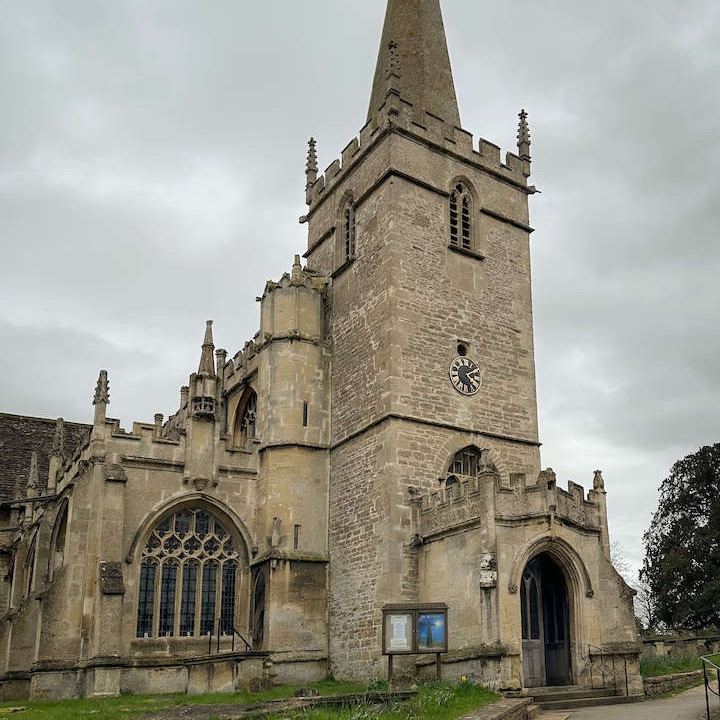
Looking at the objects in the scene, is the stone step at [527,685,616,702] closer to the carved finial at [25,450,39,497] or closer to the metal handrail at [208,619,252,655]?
the metal handrail at [208,619,252,655]

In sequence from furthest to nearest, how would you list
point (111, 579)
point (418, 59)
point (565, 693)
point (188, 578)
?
point (418, 59)
point (188, 578)
point (111, 579)
point (565, 693)

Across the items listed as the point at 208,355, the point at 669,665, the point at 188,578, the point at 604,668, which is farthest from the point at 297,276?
the point at 669,665

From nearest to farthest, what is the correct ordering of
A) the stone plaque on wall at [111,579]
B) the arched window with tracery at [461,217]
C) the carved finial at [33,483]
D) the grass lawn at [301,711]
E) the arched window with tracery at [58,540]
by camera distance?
the grass lawn at [301,711], the stone plaque on wall at [111,579], the arched window with tracery at [58,540], the arched window with tracery at [461,217], the carved finial at [33,483]

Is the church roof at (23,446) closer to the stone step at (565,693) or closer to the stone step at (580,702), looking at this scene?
the stone step at (565,693)

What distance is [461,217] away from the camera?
29875 millimetres

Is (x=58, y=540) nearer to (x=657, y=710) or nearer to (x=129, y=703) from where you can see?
(x=129, y=703)

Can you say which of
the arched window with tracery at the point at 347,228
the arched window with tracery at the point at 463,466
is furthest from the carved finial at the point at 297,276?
the arched window with tracery at the point at 463,466

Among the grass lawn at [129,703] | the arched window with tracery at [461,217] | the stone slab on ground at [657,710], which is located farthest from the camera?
the arched window with tracery at [461,217]

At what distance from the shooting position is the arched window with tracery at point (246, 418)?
3275cm

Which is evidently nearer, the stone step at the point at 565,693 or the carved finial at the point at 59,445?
the stone step at the point at 565,693

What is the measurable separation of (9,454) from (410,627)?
23715 mm

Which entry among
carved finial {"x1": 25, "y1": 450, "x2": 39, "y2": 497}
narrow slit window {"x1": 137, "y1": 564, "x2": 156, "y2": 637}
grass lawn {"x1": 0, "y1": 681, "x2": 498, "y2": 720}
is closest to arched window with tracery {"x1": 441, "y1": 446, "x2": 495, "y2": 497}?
grass lawn {"x1": 0, "y1": 681, "x2": 498, "y2": 720}

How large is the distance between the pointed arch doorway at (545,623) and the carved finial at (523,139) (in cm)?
1564

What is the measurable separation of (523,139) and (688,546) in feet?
68.5
